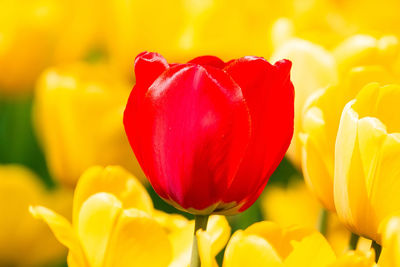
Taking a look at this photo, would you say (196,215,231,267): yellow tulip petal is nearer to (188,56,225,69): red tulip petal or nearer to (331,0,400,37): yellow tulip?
(188,56,225,69): red tulip petal

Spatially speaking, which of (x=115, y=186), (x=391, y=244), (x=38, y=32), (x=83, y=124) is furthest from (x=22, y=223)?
(x=391, y=244)

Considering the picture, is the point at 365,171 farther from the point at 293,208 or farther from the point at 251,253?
the point at 293,208

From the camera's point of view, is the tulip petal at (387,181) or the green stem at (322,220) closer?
the tulip petal at (387,181)

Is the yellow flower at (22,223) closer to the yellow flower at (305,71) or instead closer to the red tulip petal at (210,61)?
the yellow flower at (305,71)

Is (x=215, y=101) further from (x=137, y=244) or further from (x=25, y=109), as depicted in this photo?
(x=25, y=109)

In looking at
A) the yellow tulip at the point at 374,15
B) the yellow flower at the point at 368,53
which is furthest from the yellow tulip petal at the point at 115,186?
the yellow tulip at the point at 374,15

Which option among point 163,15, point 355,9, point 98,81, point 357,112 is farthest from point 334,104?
point 355,9
